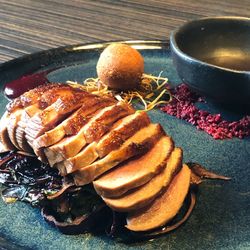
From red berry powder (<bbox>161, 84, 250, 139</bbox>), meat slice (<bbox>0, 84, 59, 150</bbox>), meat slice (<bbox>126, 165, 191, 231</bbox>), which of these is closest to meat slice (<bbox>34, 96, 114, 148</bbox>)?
meat slice (<bbox>0, 84, 59, 150</bbox>)

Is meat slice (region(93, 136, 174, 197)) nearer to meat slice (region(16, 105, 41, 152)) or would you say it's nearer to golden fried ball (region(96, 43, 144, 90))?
meat slice (region(16, 105, 41, 152))

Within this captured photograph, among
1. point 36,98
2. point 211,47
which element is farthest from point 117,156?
point 211,47

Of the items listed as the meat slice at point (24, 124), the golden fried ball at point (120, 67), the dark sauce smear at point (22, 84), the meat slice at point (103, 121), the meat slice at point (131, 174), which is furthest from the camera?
the golden fried ball at point (120, 67)

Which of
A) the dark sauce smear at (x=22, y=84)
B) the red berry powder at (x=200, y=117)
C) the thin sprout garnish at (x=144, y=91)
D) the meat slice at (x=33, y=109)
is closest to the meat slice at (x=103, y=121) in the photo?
the meat slice at (x=33, y=109)

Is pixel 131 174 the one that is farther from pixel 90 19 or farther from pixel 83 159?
pixel 90 19

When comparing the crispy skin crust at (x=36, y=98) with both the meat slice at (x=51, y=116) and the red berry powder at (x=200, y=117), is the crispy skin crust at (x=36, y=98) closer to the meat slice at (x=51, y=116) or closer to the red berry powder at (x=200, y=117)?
the meat slice at (x=51, y=116)

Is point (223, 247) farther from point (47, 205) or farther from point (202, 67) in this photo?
point (202, 67)
